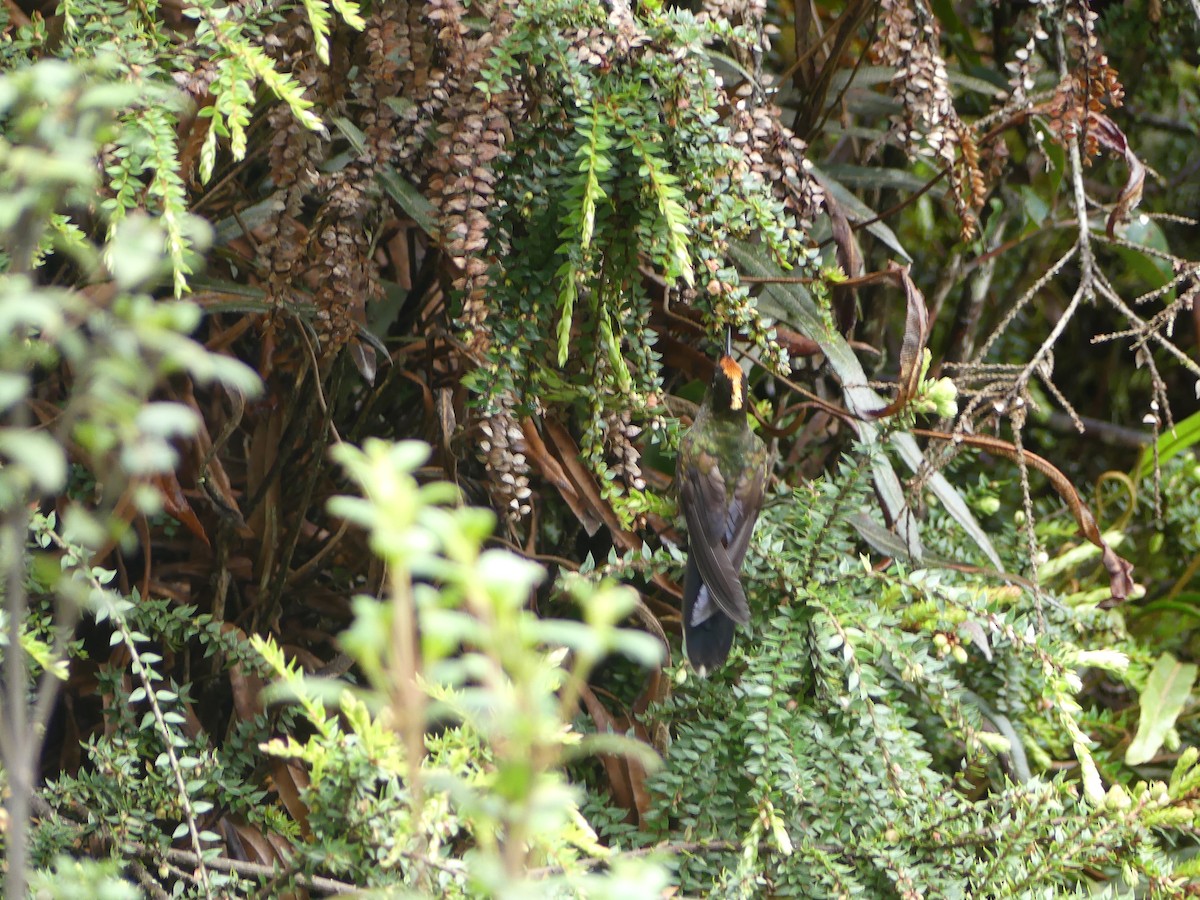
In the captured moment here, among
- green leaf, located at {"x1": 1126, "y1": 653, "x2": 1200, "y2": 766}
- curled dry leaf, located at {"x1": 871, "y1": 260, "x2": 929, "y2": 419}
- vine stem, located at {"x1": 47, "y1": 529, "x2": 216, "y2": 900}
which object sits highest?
curled dry leaf, located at {"x1": 871, "y1": 260, "x2": 929, "y2": 419}

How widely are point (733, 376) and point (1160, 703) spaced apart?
86cm

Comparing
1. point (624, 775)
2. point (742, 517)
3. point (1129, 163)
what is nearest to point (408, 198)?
point (742, 517)

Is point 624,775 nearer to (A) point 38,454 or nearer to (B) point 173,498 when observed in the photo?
(B) point 173,498

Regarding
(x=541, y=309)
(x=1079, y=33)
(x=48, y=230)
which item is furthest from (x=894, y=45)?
(x=48, y=230)

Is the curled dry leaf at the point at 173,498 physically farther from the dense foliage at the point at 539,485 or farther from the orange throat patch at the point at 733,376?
the orange throat patch at the point at 733,376

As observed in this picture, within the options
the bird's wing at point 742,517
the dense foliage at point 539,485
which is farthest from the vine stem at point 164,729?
the bird's wing at point 742,517

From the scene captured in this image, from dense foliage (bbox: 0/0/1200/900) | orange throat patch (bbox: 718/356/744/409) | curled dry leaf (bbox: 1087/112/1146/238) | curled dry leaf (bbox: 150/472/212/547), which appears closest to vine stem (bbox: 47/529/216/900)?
dense foliage (bbox: 0/0/1200/900)

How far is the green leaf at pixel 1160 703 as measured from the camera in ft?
4.99

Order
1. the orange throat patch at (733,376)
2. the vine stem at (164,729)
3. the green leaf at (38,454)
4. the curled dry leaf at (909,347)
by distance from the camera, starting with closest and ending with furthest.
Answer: the green leaf at (38,454) → the vine stem at (164,729) → the curled dry leaf at (909,347) → the orange throat patch at (733,376)

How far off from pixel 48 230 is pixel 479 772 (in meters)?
0.55

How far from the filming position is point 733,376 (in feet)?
4.28

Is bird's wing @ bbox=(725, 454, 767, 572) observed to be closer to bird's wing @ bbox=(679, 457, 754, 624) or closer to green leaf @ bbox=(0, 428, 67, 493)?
bird's wing @ bbox=(679, 457, 754, 624)

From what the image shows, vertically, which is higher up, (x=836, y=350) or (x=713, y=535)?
(x=836, y=350)

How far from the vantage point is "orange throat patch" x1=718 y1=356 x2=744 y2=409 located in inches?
51.2
